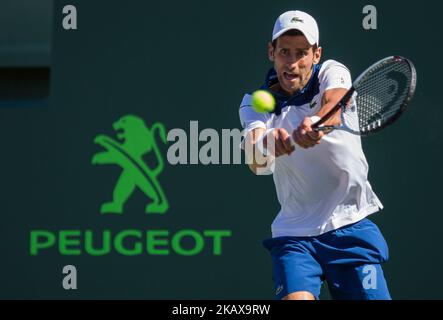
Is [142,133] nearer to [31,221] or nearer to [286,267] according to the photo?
[31,221]

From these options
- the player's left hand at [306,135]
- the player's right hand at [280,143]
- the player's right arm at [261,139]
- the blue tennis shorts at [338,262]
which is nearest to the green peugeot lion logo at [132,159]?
the player's right arm at [261,139]

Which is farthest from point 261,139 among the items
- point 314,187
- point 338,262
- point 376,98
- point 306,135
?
point 338,262

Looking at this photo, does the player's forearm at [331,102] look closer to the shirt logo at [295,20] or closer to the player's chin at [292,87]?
the player's chin at [292,87]

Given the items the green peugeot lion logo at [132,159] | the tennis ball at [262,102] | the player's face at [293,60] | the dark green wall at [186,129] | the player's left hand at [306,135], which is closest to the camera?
the player's left hand at [306,135]

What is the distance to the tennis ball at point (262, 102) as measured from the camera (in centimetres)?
378

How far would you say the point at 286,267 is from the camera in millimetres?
3869

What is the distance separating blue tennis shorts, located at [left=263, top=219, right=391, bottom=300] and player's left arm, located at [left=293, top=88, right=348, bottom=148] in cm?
52

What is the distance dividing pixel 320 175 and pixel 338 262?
1.21 feet

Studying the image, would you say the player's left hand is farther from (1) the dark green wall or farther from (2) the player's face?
(1) the dark green wall

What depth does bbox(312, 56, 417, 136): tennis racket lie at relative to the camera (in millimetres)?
3660

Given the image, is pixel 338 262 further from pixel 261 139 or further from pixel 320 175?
pixel 261 139

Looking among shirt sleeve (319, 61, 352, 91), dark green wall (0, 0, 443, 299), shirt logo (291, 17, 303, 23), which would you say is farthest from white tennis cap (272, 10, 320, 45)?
dark green wall (0, 0, 443, 299)

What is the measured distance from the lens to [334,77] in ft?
12.8

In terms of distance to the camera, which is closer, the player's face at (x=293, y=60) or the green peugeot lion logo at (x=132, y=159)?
the player's face at (x=293, y=60)
